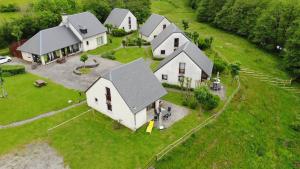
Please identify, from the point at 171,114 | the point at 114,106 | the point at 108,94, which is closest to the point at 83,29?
the point at 108,94

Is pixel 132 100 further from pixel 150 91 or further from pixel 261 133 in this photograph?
pixel 261 133

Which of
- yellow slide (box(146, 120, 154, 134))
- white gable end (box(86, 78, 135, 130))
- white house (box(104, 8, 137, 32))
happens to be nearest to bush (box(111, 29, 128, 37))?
white house (box(104, 8, 137, 32))

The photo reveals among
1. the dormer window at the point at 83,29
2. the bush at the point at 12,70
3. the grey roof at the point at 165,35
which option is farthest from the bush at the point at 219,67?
the bush at the point at 12,70

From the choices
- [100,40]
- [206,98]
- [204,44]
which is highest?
[100,40]

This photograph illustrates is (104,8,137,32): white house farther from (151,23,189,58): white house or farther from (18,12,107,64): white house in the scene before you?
(151,23,189,58): white house

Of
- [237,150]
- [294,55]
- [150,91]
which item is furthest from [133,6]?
[237,150]

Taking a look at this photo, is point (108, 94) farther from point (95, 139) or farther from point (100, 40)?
point (100, 40)

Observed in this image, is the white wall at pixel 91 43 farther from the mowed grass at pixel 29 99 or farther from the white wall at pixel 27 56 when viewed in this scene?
the mowed grass at pixel 29 99
